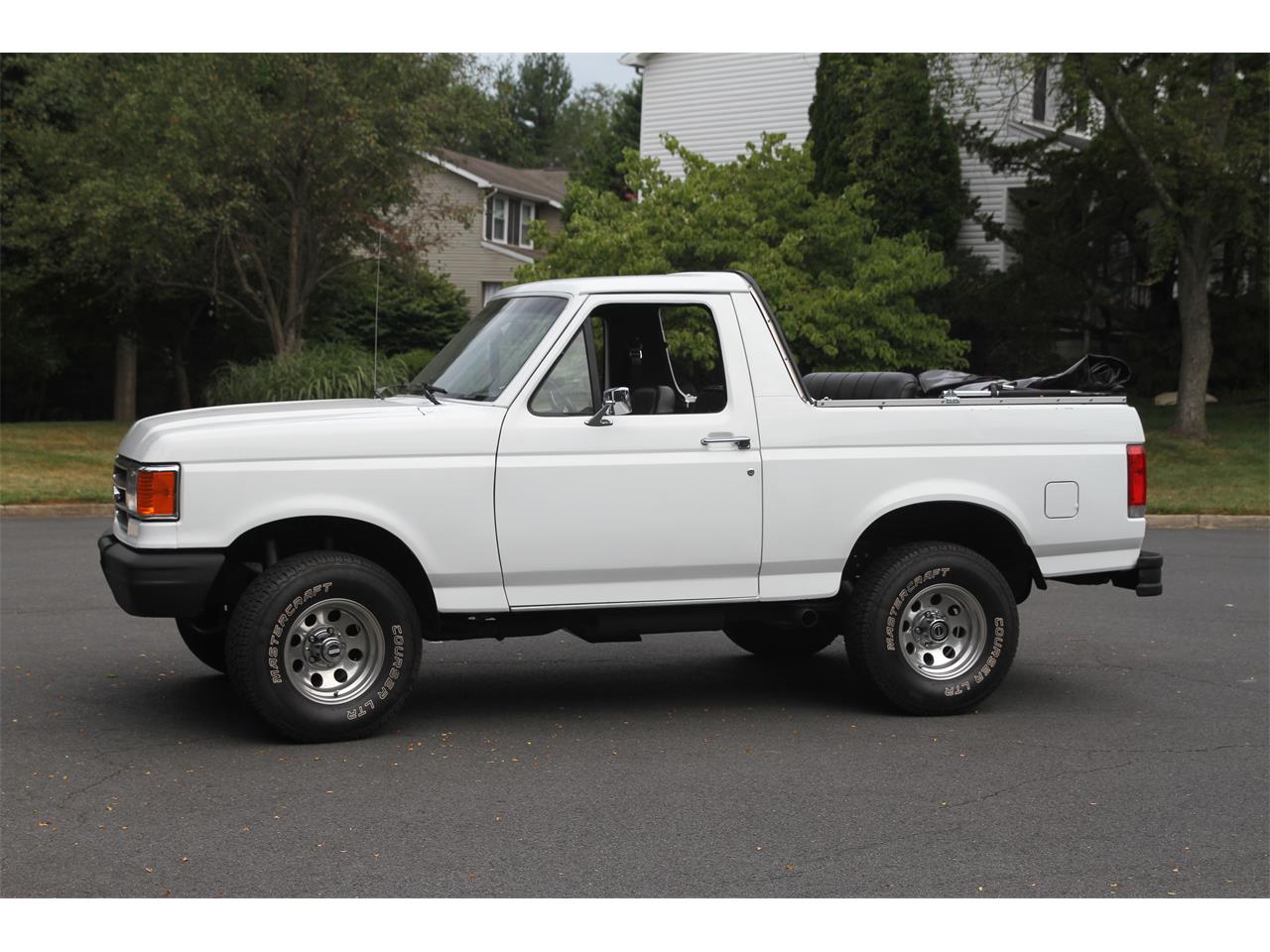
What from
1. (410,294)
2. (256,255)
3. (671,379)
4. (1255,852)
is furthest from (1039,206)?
(1255,852)

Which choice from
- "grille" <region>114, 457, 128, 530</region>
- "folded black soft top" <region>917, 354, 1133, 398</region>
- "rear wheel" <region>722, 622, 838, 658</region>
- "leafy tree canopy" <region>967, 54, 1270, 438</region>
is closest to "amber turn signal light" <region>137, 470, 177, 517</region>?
"grille" <region>114, 457, 128, 530</region>

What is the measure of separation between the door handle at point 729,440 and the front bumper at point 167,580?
233 centimetres

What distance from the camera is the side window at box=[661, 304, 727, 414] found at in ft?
24.4

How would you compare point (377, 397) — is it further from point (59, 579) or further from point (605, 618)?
point (59, 579)

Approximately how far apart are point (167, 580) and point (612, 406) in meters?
2.20

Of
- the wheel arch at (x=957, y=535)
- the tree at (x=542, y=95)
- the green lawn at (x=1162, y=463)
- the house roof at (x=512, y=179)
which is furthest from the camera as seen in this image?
the tree at (x=542, y=95)

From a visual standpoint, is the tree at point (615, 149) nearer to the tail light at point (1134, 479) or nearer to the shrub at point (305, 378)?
the shrub at point (305, 378)

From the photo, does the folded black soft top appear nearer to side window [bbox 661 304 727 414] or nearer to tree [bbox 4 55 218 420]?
side window [bbox 661 304 727 414]

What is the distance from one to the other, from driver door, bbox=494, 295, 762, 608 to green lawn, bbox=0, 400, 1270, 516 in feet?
37.0

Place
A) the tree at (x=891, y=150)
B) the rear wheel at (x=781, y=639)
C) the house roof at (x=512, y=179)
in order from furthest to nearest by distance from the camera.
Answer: the house roof at (x=512, y=179) < the tree at (x=891, y=150) < the rear wheel at (x=781, y=639)

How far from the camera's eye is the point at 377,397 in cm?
802

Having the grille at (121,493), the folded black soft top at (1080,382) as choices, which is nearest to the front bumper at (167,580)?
the grille at (121,493)

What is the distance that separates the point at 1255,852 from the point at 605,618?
3.13 metres

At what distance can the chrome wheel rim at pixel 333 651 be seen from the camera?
22.3 feet
